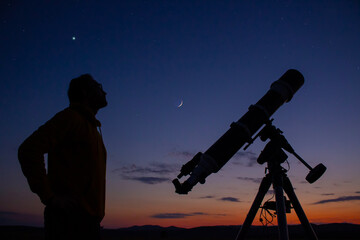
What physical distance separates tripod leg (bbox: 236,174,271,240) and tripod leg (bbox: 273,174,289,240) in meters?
0.13

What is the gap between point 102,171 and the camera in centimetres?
243

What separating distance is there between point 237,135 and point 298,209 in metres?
1.61

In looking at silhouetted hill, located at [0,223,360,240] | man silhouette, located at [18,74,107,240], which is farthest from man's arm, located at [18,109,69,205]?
silhouetted hill, located at [0,223,360,240]

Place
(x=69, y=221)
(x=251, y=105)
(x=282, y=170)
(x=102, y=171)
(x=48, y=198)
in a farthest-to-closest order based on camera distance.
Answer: (x=251, y=105) → (x=282, y=170) → (x=102, y=171) → (x=69, y=221) → (x=48, y=198)

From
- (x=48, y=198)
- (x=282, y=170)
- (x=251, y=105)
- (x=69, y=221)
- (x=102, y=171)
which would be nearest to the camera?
(x=48, y=198)

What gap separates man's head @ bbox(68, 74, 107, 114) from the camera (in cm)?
265

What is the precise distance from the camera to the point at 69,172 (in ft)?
6.93

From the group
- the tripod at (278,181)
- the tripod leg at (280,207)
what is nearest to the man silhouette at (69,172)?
the tripod at (278,181)

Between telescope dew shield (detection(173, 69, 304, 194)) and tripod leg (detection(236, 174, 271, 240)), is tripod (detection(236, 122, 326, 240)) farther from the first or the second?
telescope dew shield (detection(173, 69, 304, 194))

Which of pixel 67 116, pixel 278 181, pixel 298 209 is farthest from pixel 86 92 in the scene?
pixel 298 209

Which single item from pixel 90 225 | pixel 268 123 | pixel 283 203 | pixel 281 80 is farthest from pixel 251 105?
pixel 90 225

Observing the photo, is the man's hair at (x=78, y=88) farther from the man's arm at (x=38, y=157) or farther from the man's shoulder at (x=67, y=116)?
the man's arm at (x=38, y=157)

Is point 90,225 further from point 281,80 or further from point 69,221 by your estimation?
point 281,80

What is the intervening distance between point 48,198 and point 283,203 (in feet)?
11.3
